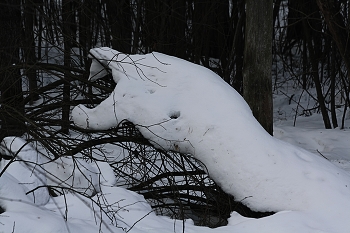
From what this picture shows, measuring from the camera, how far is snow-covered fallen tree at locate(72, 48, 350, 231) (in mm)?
4445

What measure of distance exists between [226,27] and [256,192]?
806 cm

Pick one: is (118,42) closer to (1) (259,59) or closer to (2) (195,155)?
(1) (259,59)

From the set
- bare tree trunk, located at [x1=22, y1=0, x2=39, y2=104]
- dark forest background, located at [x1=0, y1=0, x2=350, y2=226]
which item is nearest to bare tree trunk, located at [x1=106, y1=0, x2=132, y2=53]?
dark forest background, located at [x1=0, y1=0, x2=350, y2=226]

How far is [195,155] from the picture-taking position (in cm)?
490

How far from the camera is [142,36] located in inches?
350

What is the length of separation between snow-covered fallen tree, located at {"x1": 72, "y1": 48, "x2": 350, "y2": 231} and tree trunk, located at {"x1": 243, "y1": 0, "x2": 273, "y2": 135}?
0.85m

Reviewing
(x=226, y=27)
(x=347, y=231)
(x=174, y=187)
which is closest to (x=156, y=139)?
(x=174, y=187)

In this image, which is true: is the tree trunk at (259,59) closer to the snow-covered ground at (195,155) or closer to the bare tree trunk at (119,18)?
the snow-covered ground at (195,155)

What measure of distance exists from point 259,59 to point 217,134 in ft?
5.32

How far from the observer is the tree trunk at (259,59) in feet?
19.8

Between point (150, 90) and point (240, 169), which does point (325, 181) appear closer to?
point (240, 169)

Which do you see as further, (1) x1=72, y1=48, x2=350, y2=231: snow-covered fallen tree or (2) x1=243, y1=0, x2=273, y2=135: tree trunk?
(2) x1=243, y1=0, x2=273, y2=135: tree trunk

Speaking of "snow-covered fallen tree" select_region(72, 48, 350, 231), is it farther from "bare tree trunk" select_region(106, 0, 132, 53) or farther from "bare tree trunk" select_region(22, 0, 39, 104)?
"bare tree trunk" select_region(106, 0, 132, 53)

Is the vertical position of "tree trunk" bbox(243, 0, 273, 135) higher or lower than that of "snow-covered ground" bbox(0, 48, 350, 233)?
higher
